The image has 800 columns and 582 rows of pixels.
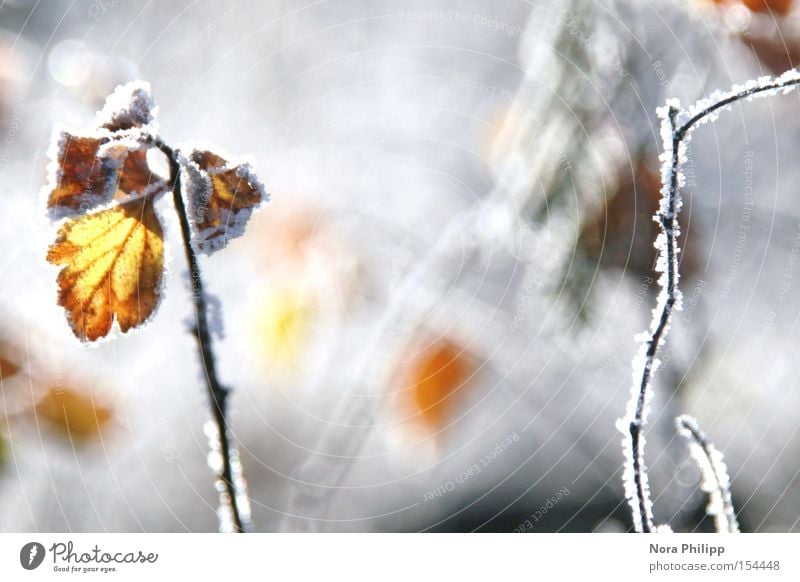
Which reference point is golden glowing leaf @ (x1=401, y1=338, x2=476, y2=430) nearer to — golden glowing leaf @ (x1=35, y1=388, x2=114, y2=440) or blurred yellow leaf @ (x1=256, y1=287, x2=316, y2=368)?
blurred yellow leaf @ (x1=256, y1=287, x2=316, y2=368)

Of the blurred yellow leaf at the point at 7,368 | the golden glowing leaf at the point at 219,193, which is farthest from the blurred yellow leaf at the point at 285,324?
the golden glowing leaf at the point at 219,193

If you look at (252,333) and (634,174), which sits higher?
(634,174)

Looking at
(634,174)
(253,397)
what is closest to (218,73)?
(253,397)

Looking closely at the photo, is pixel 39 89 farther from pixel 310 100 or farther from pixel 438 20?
pixel 438 20

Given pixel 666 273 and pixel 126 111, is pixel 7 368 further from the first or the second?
pixel 666 273

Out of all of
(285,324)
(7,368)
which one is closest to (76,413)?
(7,368)

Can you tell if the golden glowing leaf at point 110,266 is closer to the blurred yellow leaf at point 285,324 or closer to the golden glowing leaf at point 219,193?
the golden glowing leaf at point 219,193

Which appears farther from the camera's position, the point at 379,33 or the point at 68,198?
the point at 379,33
